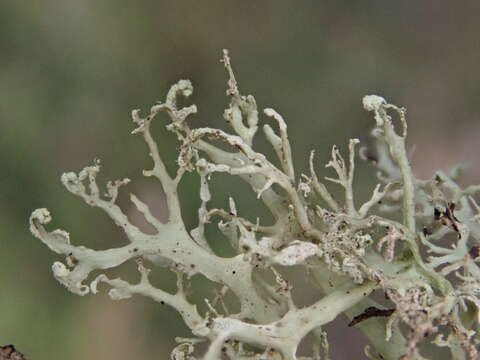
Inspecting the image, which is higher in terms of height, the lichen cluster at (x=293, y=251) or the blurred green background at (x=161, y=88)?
the blurred green background at (x=161, y=88)

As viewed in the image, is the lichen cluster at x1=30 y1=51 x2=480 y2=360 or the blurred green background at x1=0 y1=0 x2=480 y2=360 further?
the blurred green background at x1=0 y1=0 x2=480 y2=360

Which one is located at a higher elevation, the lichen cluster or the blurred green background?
the blurred green background

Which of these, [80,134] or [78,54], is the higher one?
[78,54]

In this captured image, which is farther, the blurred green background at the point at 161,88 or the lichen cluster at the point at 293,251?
the blurred green background at the point at 161,88

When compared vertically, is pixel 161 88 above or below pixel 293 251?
above

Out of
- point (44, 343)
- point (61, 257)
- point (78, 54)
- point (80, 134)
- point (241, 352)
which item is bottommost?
point (241, 352)

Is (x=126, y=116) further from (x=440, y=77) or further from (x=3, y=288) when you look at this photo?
(x=440, y=77)

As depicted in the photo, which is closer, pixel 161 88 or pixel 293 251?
pixel 293 251

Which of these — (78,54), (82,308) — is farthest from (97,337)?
(78,54)
